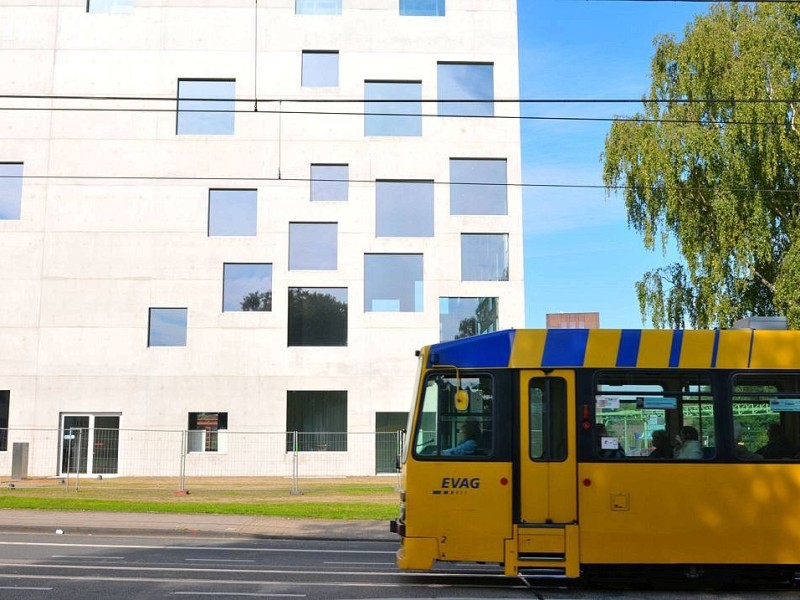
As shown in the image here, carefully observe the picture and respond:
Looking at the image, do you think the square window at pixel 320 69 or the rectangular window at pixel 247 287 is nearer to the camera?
the rectangular window at pixel 247 287

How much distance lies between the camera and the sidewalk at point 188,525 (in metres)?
16.0

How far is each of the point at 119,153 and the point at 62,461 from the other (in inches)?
462

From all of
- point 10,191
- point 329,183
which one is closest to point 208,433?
point 329,183

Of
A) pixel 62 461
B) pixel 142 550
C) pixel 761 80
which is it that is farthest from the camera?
pixel 62 461

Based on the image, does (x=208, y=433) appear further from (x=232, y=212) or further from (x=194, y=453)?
(x=232, y=212)

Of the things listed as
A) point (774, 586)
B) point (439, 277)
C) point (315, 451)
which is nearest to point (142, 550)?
point (774, 586)

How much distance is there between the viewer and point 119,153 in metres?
31.2

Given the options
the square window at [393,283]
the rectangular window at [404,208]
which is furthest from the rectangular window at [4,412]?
the rectangular window at [404,208]

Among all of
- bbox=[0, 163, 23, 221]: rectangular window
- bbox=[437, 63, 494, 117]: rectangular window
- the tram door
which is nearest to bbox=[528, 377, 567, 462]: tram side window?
the tram door

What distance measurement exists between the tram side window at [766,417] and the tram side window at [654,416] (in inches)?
14.2

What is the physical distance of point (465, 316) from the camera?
3091 centimetres

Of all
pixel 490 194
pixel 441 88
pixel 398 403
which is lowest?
pixel 398 403

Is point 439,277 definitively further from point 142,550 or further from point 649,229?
point 142,550

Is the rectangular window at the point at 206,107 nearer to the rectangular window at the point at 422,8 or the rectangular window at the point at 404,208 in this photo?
the rectangular window at the point at 404,208
